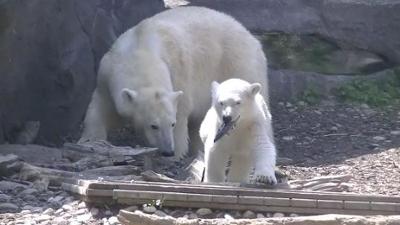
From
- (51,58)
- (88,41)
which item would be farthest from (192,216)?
(88,41)

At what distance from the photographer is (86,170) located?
18.4ft

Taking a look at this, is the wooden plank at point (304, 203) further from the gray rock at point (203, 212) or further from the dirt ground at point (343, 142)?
the dirt ground at point (343, 142)

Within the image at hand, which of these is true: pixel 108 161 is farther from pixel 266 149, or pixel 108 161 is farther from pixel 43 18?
pixel 43 18

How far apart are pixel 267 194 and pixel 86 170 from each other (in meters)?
1.52

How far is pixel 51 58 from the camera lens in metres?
7.29

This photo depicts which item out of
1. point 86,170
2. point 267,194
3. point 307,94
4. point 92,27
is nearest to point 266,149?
point 267,194

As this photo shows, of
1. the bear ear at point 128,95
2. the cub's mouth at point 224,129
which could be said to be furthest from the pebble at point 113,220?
the bear ear at point 128,95

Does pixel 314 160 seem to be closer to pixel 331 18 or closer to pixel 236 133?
pixel 236 133

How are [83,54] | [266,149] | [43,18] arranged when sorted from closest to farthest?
[266,149] → [43,18] → [83,54]

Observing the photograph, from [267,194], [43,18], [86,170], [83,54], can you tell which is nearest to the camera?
[267,194]

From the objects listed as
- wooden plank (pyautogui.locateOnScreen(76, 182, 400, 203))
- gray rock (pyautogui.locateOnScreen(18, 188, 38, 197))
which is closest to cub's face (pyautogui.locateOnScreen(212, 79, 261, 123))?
wooden plank (pyautogui.locateOnScreen(76, 182, 400, 203))

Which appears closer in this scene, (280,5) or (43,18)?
(43,18)

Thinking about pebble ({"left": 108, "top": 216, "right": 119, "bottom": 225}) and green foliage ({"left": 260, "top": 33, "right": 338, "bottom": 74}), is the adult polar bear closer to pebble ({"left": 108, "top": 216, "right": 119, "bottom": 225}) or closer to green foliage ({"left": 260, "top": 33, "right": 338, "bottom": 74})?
green foliage ({"left": 260, "top": 33, "right": 338, "bottom": 74})

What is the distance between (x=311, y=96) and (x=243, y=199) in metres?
4.58
